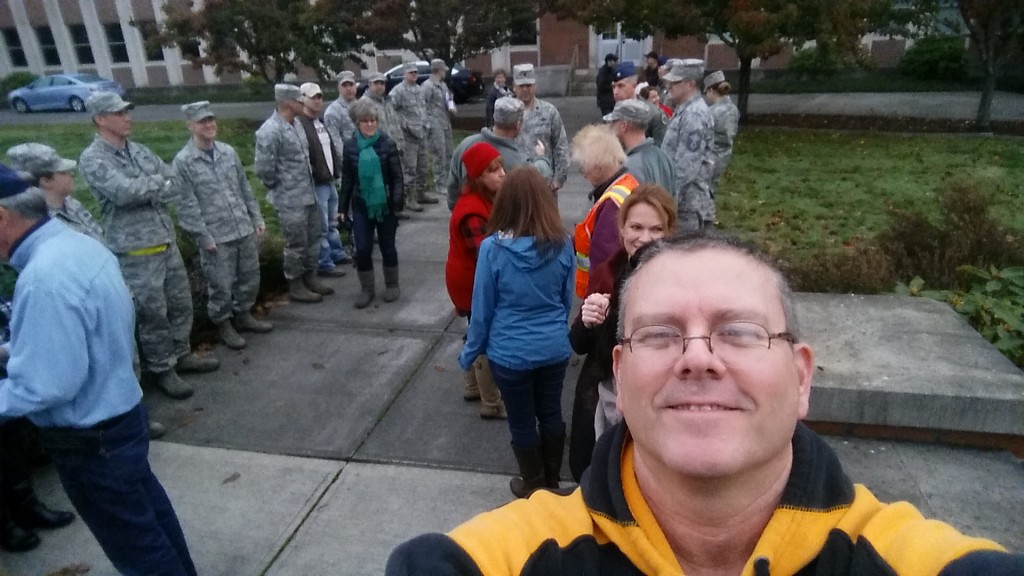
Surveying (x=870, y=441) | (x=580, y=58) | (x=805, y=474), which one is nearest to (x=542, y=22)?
(x=580, y=58)

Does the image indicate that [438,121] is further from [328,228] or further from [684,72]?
[684,72]

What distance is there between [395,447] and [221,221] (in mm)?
2556

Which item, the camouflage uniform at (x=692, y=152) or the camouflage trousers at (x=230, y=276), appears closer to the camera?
the camouflage trousers at (x=230, y=276)

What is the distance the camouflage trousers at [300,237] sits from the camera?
630 centimetres

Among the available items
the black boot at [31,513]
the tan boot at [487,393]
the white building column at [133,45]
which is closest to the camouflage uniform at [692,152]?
the tan boot at [487,393]

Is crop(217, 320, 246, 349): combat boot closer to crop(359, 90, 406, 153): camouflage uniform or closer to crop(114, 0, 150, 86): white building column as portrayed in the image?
crop(359, 90, 406, 153): camouflage uniform

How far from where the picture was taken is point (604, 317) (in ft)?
8.93

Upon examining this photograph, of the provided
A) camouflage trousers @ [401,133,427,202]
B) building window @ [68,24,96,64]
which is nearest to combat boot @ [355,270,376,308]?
camouflage trousers @ [401,133,427,202]

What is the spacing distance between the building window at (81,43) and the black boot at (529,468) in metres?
39.5

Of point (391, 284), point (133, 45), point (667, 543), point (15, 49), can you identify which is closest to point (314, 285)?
point (391, 284)

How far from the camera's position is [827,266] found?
18.0 feet


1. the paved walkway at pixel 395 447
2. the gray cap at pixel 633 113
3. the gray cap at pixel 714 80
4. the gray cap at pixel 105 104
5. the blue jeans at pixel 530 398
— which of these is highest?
the gray cap at pixel 105 104

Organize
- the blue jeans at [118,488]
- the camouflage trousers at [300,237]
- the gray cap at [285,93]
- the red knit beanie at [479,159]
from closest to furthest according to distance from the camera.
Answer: the blue jeans at [118,488], the red knit beanie at [479,159], the gray cap at [285,93], the camouflage trousers at [300,237]

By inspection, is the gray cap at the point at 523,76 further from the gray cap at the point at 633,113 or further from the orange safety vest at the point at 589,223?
the orange safety vest at the point at 589,223
